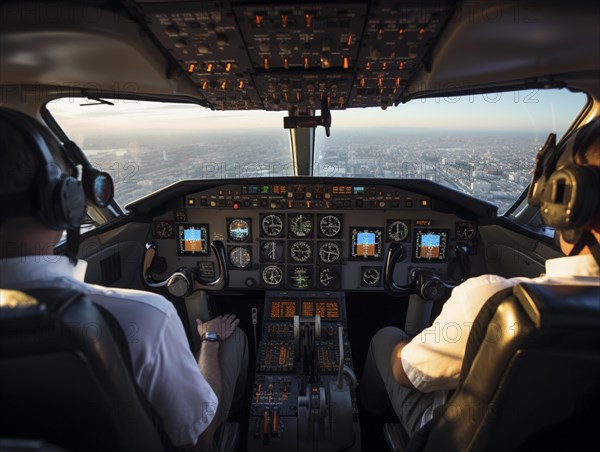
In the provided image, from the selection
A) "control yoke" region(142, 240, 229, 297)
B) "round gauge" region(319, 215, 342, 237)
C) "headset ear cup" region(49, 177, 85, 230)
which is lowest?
"control yoke" region(142, 240, 229, 297)

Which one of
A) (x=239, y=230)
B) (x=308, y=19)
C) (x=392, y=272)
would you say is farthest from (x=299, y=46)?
(x=239, y=230)

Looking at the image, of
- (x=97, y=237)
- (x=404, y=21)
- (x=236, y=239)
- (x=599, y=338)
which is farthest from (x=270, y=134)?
(x=599, y=338)

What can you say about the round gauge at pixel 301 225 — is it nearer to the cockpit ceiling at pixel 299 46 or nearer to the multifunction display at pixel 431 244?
the multifunction display at pixel 431 244

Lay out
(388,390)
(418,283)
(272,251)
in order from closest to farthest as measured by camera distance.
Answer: (388,390) < (418,283) < (272,251)

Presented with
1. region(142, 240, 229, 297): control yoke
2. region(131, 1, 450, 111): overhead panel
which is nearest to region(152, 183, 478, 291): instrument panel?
region(142, 240, 229, 297): control yoke

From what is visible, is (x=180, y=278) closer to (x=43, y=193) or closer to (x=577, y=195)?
(x=43, y=193)

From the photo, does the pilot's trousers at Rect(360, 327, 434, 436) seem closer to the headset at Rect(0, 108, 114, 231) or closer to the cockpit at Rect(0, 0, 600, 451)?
the cockpit at Rect(0, 0, 600, 451)
